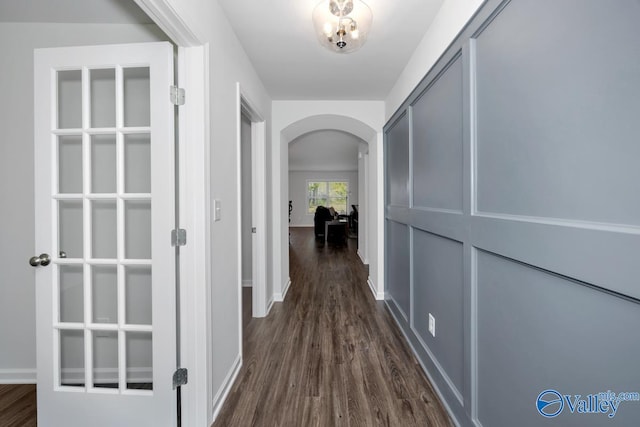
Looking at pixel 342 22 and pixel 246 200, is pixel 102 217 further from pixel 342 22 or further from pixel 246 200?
pixel 246 200

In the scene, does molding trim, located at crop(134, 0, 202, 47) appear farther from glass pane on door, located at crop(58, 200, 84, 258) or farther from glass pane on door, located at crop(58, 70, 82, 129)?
glass pane on door, located at crop(58, 200, 84, 258)

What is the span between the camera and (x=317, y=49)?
2.15 m

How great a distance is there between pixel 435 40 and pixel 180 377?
2.50 metres

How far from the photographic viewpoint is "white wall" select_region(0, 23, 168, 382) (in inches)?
68.1

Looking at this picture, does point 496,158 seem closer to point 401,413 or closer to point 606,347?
point 606,347

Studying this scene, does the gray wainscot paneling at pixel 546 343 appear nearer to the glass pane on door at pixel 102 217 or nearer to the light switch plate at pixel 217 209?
the light switch plate at pixel 217 209

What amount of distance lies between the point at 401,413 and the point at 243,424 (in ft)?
2.87

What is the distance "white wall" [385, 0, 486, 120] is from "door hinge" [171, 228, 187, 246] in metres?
1.79

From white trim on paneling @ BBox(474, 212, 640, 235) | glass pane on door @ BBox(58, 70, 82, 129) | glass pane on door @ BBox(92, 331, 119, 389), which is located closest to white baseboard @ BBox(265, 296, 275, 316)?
glass pane on door @ BBox(92, 331, 119, 389)

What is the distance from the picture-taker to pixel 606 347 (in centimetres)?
72

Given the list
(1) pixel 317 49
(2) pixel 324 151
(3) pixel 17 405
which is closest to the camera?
(3) pixel 17 405

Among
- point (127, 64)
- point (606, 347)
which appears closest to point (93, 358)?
point (127, 64)

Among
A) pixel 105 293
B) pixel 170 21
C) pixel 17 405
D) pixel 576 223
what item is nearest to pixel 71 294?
pixel 105 293

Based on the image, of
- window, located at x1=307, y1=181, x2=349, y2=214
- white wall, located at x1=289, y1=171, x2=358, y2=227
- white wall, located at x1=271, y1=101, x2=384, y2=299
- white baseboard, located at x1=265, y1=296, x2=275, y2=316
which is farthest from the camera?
window, located at x1=307, y1=181, x2=349, y2=214
